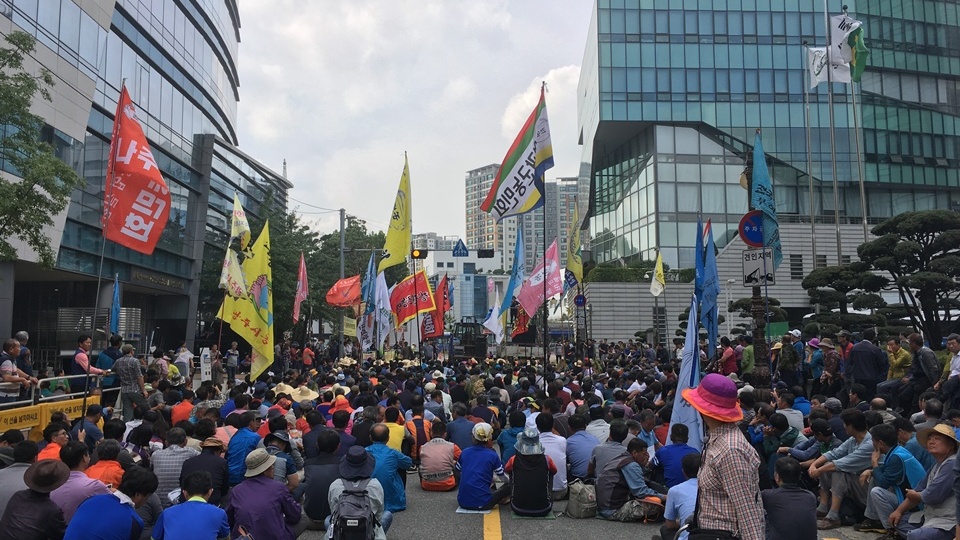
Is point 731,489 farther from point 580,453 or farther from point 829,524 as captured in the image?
point 580,453

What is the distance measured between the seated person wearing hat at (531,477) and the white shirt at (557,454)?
0.64 meters

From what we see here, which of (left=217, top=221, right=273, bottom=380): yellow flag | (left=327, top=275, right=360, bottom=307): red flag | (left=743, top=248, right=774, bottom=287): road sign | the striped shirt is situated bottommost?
the striped shirt

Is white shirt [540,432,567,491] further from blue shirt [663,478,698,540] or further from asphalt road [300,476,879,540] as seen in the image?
blue shirt [663,478,698,540]

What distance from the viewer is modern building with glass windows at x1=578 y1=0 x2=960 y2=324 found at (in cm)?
4928

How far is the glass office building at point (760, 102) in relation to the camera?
1948 inches

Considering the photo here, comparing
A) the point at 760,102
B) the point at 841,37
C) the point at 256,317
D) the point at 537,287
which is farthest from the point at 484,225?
the point at 256,317

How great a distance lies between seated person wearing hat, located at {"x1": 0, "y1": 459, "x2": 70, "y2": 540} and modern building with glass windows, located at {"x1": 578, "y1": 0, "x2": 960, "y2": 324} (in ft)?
153

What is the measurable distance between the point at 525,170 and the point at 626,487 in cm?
774

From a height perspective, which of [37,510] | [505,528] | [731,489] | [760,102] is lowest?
[505,528]

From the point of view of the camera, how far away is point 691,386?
8352 millimetres

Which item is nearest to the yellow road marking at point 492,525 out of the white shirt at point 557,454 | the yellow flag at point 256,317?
the white shirt at point 557,454

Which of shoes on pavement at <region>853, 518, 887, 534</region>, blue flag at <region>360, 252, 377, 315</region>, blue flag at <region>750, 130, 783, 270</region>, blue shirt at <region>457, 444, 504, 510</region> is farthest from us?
blue flag at <region>360, 252, 377, 315</region>

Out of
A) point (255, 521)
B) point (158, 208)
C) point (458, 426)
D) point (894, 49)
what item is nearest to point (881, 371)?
point (458, 426)

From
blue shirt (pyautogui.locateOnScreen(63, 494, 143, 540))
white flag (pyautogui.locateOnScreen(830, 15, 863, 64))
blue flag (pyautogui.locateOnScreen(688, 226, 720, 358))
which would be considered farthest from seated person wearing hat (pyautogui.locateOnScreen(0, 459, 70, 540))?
white flag (pyautogui.locateOnScreen(830, 15, 863, 64))
